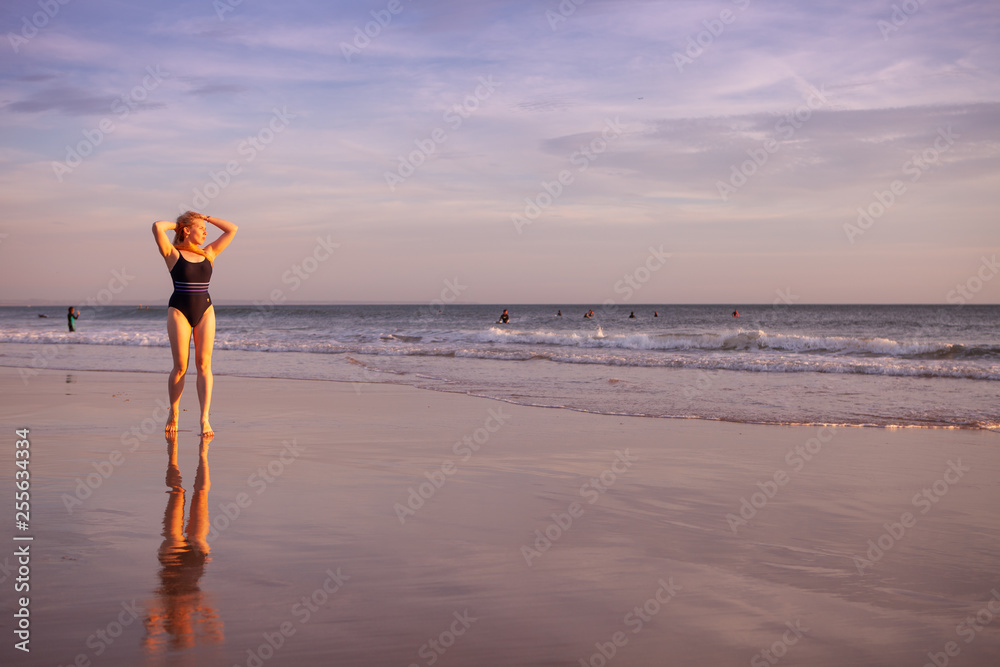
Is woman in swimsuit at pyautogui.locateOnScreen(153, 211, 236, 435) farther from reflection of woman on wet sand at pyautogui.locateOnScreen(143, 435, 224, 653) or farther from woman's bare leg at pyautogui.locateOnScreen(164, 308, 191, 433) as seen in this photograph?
reflection of woman on wet sand at pyautogui.locateOnScreen(143, 435, 224, 653)

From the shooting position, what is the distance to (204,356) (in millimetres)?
6895

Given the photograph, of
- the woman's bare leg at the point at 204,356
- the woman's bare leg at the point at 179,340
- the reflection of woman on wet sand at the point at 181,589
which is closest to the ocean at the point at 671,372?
the woman's bare leg at the point at 204,356

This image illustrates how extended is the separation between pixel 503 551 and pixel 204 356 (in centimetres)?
417

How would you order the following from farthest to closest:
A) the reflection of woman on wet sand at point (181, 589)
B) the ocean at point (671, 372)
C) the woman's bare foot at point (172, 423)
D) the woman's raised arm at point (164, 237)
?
1. the ocean at point (671, 372)
2. the woman's bare foot at point (172, 423)
3. the woman's raised arm at point (164, 237)
4. the reflection of woman on wet sand at point (181, 589)

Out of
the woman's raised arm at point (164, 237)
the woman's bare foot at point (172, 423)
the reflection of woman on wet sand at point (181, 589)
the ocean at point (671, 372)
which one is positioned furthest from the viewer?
the ocean at point (671, 372)

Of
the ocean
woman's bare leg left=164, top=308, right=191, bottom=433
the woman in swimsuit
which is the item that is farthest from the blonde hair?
the ocean

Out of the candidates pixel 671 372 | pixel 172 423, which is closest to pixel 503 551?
pixel 172 423

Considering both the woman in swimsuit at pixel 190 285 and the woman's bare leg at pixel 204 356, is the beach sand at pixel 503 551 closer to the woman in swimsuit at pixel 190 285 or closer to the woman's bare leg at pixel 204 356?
the woman's bare leg at pixel 204 356

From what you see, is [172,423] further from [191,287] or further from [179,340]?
[191,287]

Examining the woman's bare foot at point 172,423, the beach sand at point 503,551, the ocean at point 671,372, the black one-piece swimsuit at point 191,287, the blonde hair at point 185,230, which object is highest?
the blonde hair at point 185,230

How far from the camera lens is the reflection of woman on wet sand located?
274 centimetres

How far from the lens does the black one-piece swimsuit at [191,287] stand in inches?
262

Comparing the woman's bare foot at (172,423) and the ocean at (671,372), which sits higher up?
the woman's bare foot at (172,423)

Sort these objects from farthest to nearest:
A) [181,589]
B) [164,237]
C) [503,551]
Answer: [164,237]
[503,551]
[181,589]
